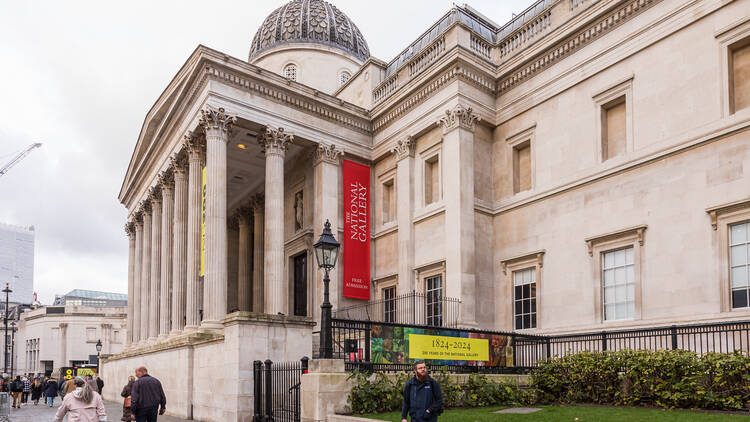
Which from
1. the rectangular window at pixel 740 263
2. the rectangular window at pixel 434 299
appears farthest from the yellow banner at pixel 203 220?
the rectangular window at pixel 740 263

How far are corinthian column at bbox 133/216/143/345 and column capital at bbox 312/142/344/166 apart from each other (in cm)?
1516

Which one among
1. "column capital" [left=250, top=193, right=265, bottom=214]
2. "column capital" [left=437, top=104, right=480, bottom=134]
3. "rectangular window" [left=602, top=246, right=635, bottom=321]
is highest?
"column capital" [left=437, top=104, right=480, bottom=134]

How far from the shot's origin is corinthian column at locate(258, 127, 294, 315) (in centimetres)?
2464

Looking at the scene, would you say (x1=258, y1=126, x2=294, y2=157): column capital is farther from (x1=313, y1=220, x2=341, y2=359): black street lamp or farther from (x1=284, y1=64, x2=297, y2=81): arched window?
(x1=313, y1=220, x2=341, y2=359): black street lamp

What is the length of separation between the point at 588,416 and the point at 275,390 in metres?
7.35

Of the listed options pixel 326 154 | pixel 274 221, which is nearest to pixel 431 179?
pixel 326 154

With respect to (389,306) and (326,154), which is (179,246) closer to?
(326,154)

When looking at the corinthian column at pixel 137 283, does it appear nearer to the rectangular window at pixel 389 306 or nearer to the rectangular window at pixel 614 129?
the rectangular window at pixel 389 306

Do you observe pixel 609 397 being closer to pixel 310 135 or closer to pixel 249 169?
pixel 310 135

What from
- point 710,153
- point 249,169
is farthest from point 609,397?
point 249,169

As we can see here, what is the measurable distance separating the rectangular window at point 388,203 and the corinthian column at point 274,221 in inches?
188

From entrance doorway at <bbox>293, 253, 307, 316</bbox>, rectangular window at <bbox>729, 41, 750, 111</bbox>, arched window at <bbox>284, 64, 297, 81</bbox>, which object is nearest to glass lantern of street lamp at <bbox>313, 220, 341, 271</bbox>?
rectangular window at <bbox>729, 41, 750, 111</bbox>

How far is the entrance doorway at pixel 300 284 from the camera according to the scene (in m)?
29.4

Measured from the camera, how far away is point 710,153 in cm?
1777
